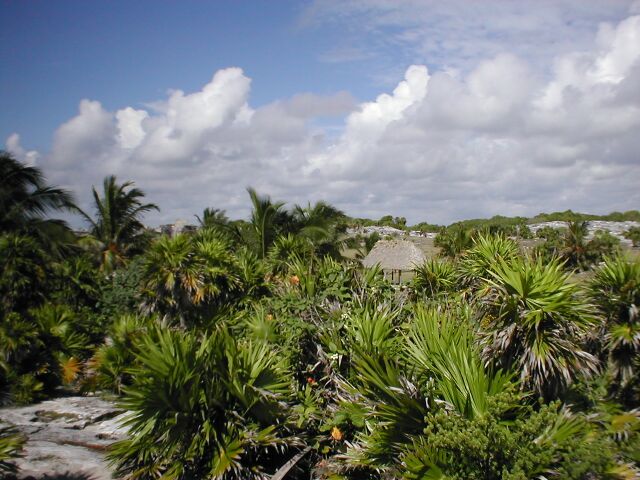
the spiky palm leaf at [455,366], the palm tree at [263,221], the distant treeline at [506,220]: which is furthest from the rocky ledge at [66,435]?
the distant treeline at [506,220]

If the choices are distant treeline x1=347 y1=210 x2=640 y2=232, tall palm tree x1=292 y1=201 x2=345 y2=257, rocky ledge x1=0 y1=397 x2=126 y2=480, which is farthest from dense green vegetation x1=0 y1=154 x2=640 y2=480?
distant treeline x1=347 y1=210 x2=640 y2=232

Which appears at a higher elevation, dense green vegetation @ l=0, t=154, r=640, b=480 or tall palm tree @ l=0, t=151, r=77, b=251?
tall palm tree @ l=0, t=151, r=77, b=251

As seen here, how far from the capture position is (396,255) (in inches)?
808

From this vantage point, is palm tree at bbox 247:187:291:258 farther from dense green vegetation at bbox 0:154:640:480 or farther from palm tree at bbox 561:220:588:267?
palm tree at bbox 561:220:588:267

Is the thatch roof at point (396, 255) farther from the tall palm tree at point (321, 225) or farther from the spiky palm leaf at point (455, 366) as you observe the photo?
the spiky palm leaf at point (455, 366)

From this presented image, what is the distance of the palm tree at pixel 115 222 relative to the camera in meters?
26.0

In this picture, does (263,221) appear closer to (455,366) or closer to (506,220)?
(455,366)

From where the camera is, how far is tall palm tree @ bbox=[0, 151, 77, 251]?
17072mm

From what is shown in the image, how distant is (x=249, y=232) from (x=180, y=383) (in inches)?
604

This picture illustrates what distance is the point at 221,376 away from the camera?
6312 mm

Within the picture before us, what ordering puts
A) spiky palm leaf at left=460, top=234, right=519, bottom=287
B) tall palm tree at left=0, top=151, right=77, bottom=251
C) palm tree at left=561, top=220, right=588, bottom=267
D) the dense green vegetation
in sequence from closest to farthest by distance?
the dense green vegetation, spiky palm leaf at left=460, top=234, right=519, bottom=287, tall palm tree at left=0, top=151, right=77, bottom=251, palm tree at left=561, top=220, right=588, bottom=267

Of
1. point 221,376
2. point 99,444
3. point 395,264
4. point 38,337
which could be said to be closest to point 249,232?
point 395,264

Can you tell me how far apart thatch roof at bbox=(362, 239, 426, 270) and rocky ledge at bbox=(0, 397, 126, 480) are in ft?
39.7

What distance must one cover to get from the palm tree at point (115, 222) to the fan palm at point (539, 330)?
76.2 feet
